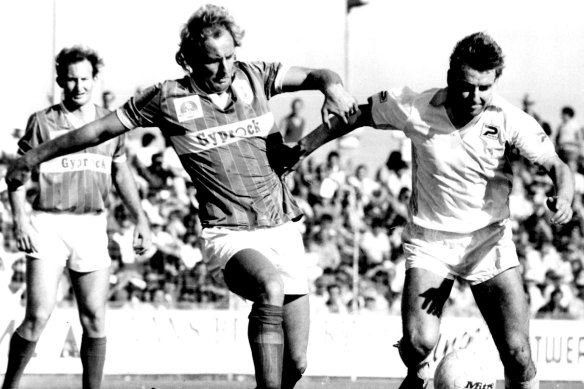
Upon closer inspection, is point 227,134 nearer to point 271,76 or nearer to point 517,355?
point 271,76

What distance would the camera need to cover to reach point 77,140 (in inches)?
239

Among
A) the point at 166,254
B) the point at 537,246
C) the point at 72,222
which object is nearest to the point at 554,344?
the point at 537,246

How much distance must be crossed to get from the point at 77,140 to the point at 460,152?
88.1 inches

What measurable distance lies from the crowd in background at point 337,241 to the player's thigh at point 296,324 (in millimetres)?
5822

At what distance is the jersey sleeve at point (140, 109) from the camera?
606cm

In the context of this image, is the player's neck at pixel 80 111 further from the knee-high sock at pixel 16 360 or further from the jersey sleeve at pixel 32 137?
the knee-high sock at pixel 16 360

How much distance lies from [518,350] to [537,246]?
29.4 feet

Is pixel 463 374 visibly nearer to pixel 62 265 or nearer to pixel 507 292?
pixel 507 292

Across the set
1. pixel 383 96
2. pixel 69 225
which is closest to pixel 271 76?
pixel 383 96

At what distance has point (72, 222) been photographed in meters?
7.54

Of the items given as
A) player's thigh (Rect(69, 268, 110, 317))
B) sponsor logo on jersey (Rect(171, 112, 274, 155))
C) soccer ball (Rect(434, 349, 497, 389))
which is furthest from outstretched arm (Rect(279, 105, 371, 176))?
player's thigh (Rect(69, 268, 110, 317))

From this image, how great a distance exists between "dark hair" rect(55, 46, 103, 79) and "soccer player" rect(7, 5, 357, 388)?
1.22 m

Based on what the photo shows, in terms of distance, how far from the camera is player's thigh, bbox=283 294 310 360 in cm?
641

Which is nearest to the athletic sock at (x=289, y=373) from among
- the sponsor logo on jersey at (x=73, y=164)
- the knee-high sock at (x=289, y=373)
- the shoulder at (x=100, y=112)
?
the knee-high sock at (x=289, y=373)
